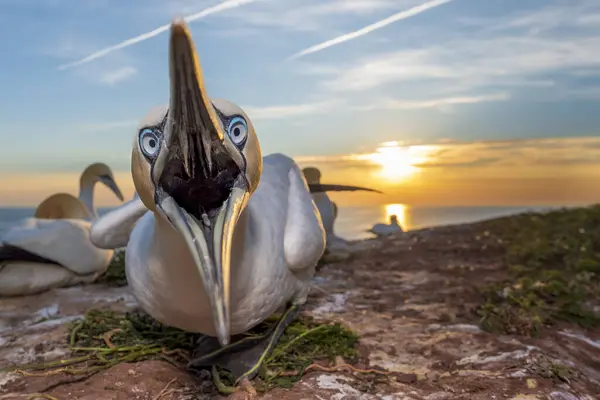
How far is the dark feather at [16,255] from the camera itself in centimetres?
532

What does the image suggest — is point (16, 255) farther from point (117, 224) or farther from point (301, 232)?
point (301, 232)

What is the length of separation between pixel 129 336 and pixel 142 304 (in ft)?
3.09

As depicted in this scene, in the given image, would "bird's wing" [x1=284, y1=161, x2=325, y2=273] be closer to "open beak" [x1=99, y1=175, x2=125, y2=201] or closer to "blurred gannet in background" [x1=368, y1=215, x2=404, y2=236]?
"open beak" [x1=99, y1=175, x2=125, y2=201]

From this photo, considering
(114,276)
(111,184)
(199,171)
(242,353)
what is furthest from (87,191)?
(199,171)

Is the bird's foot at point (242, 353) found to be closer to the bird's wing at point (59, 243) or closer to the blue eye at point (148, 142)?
the blue eye at point (148, 142)

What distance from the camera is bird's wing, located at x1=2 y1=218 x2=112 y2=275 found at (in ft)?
17.6

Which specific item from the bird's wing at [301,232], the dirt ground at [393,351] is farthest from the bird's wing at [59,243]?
the bird's wing at [301,232]

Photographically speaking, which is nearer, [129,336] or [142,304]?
[142,304]

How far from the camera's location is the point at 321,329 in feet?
12.0

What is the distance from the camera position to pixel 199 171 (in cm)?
185

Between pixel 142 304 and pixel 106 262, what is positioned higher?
pixel 142 304

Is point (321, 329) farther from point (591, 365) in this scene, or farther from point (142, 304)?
point (591, 365)

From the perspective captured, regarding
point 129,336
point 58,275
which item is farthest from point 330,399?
point 58,275

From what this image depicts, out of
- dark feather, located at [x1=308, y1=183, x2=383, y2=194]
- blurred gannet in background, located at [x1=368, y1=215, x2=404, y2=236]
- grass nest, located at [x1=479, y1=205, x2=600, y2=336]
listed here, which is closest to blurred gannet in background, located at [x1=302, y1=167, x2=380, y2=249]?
grass nest, located at [x1=479, y1=205, x2=600, y2=336]
